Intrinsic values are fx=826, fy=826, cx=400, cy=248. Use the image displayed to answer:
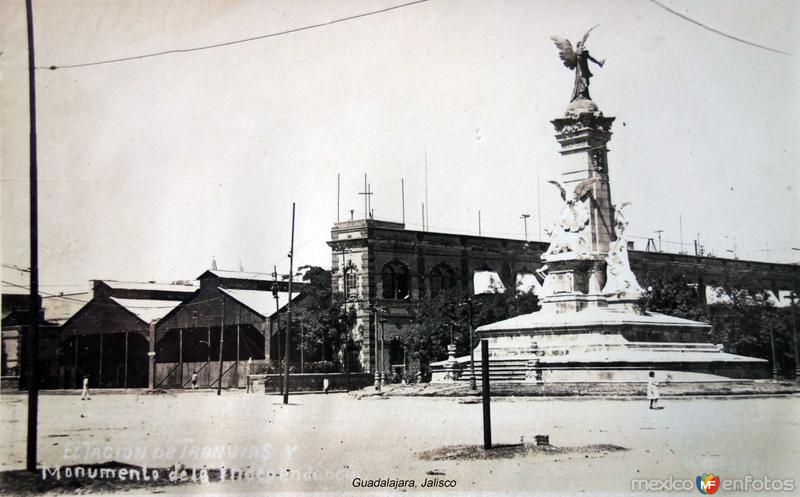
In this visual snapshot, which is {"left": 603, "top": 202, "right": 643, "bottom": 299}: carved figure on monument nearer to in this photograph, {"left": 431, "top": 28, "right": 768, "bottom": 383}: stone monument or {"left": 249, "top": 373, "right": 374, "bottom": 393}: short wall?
{"left": 431, "top": 28, "right": 768, "bottom": 383}: stone monument

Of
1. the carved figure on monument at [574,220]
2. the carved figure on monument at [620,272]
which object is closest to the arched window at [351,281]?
the carved figure on monument at [574,220]

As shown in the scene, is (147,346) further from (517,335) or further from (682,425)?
(682,425)

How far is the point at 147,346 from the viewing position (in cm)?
4706

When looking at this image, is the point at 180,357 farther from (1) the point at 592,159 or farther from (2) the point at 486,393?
(2) the point at 486,393

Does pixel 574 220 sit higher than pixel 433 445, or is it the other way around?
pixel 574 220

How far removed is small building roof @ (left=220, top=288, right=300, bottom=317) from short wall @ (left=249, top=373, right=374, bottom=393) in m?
3.84

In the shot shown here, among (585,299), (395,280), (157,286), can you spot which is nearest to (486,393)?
(585,299)

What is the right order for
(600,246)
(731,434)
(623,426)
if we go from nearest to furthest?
(731,434) → (623,426) → (600,246)

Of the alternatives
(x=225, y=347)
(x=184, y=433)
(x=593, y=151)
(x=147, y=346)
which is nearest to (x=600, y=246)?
(x=593, y=151)

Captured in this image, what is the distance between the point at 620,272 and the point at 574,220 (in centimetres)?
259

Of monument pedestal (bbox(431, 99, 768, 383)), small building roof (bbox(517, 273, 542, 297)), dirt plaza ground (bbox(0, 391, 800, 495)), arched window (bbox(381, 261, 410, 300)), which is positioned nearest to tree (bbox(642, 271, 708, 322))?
small building roof (bbox(517, 273, 542, 297))

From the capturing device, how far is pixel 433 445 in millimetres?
15406

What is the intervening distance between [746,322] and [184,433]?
3245cm

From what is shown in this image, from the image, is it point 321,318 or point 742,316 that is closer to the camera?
point 742,316
